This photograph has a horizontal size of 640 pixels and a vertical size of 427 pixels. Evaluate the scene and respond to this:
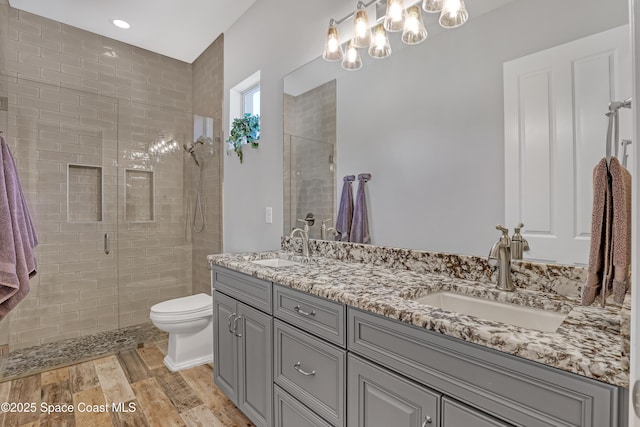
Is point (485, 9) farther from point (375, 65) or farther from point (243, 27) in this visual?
point (243, 27)

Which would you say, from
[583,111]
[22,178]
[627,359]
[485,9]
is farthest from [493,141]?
[22,178]

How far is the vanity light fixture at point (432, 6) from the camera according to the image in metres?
1.44

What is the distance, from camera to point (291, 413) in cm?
144

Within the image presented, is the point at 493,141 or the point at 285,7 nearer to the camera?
the point at 493,141

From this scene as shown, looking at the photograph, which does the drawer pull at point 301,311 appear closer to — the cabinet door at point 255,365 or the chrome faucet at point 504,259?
the cabinet door at point 255,365

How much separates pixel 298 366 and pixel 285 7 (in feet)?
7.51

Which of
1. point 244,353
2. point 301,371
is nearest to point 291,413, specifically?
point 301,371

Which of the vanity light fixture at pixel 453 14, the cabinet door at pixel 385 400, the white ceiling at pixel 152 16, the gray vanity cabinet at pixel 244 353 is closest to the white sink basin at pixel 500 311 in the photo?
the cabinet door at pixel 385 400

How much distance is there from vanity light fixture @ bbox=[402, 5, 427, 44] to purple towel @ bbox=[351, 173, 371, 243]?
0.69 m

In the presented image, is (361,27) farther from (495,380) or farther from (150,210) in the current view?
(150,210)

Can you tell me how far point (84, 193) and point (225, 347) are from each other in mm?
1975

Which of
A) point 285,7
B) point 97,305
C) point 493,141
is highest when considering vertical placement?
point 285,7

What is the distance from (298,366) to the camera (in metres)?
1.38

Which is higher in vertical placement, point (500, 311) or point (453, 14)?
point (453, 14)
